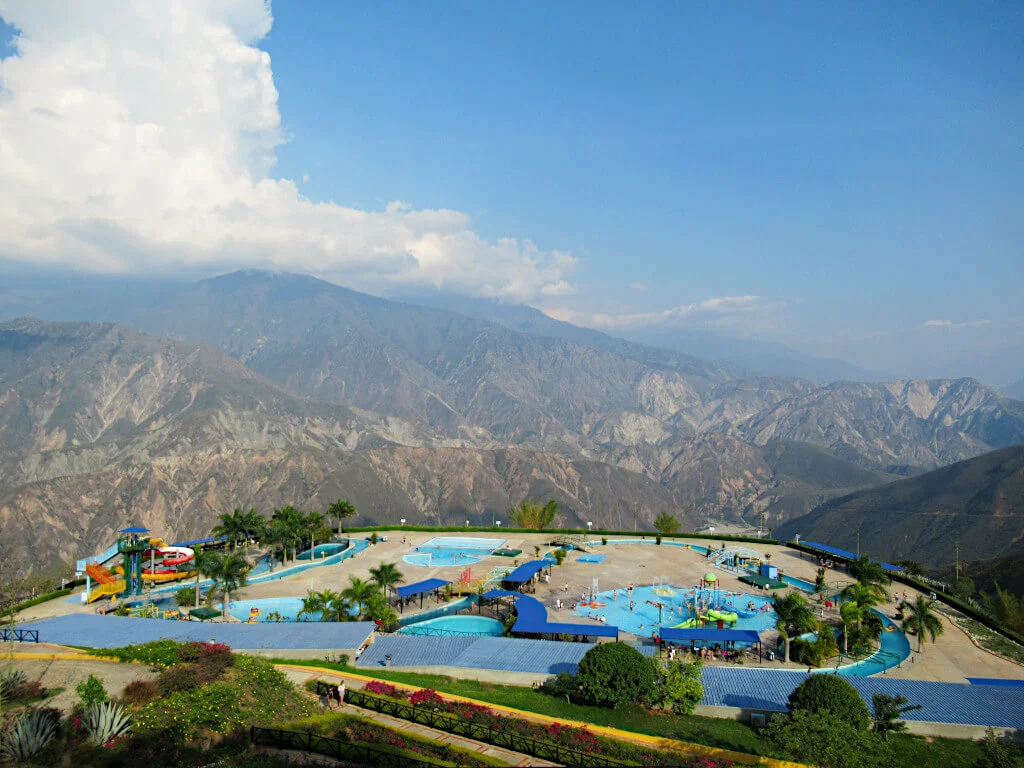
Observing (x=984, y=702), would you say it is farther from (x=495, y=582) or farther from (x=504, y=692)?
(x=495, y=582)

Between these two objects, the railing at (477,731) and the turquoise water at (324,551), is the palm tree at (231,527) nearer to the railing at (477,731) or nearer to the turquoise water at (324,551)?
the turquoise water at (324,551)

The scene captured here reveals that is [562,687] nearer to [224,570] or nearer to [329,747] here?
[329,747]

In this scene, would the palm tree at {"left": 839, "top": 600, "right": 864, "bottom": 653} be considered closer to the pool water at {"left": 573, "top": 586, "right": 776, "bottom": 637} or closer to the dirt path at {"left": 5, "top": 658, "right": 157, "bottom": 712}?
the pool water at {"left": 573, "top": 586, "right": 776, "bottom": 637}

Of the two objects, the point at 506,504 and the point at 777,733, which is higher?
the point at 777,733

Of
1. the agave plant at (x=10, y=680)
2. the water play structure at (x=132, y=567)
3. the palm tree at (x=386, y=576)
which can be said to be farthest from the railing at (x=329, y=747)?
the water play structure at (x=132, y=567)

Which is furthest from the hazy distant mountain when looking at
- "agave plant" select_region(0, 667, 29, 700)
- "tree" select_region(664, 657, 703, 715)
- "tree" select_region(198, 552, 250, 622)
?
"agave plant" select_region(0, 667, 29, 700)

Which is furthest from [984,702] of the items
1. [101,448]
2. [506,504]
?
[101,448]
